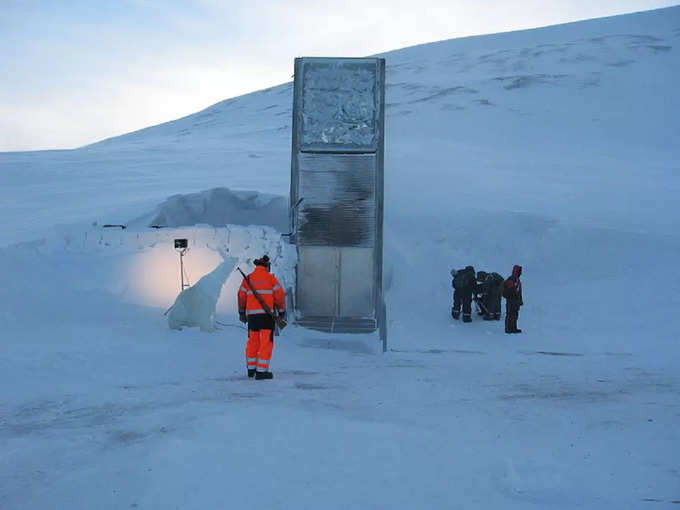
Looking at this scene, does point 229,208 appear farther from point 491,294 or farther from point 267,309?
point 267,309

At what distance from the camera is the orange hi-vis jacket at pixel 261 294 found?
8.15 m

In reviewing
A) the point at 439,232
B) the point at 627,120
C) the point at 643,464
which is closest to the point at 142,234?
the point at 439,232

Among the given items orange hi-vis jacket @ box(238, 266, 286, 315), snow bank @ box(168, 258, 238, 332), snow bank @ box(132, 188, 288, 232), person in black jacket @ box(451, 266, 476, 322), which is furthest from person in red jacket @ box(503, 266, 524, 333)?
orange hi-vis jacket @ box(238, 266, 286, 315)

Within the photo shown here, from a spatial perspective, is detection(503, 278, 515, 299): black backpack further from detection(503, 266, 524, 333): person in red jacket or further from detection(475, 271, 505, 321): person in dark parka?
detection(475, 271, 505, 321): person in dark parka

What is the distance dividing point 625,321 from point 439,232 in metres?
5.84

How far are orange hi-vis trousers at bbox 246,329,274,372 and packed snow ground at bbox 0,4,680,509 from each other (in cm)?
25

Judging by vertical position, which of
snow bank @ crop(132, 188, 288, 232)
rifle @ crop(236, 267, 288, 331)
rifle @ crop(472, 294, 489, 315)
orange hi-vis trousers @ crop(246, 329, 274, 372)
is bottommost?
rifle @ crop(472, 294, 489, 315)

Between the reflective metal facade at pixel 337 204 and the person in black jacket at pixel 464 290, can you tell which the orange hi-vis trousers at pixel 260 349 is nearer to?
the reflective metal facade at pixel 337 204

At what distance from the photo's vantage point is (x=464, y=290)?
1546cm

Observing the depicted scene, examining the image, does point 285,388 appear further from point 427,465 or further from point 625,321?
point 625,321

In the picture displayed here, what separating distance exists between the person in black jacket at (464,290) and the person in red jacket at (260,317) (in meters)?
7.83

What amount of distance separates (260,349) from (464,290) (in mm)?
8343

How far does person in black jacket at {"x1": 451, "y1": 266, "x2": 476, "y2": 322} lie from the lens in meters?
15.4

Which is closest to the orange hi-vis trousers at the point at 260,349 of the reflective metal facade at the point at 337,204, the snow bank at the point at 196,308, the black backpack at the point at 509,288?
the snow bank at the point at 196,308
